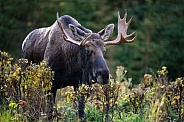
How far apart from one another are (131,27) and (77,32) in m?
24.5

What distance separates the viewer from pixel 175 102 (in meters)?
9.23

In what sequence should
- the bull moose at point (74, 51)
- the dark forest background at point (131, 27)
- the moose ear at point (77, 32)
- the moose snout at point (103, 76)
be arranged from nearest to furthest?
the moose snout at point (103, 76)
the bull moose at point (74, 51)
the moose ear at point (77, 32)
the dark forest background at point (131, 27)

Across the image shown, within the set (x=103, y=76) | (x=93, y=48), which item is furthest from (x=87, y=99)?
(x=103, y=76)

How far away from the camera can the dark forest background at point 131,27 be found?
31625 millimetres

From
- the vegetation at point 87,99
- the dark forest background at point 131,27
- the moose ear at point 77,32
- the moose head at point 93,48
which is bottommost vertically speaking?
the vegetation at point 87,99

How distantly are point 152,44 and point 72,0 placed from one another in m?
5.59

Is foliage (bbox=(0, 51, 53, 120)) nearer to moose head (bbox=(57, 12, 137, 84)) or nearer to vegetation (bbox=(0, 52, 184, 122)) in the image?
vegetation (bbox=(0, 52, 184, 122))

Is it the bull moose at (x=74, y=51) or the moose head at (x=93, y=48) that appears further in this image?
the bull moose at (x=74, y=51)

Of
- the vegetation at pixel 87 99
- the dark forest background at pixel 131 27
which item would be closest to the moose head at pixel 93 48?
the vegetation at pixel 87 99

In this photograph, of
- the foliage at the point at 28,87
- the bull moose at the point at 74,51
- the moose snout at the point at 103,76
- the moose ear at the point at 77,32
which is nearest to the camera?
the foliage at the point at 28,87

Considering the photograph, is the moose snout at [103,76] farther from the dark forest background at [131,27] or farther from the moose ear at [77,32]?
the dark forest background at [131,27]

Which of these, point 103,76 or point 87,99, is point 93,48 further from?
point 87,99

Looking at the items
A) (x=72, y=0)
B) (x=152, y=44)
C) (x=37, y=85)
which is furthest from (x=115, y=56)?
(x=37, y=85)

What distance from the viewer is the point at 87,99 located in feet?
31.0
